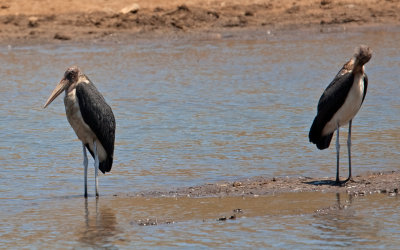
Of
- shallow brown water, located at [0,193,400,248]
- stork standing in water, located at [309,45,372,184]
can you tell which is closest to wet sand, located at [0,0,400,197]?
stork standing in water, located at [309,45,372,184]

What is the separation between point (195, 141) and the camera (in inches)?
379

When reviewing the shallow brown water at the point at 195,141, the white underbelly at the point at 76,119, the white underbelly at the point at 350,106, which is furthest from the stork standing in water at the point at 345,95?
the white underbelly at the point at 76,119

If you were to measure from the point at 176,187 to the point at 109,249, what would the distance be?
1.77m

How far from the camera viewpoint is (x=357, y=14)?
18.2 m

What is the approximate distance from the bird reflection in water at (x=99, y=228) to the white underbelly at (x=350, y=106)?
2.07m

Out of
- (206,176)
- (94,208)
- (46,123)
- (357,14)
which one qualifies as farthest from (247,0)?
(94,208)

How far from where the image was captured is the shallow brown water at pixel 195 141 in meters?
6.33

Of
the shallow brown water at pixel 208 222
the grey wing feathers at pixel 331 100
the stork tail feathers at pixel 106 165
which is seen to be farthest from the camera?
the stork tail feathers at pixel 106 165

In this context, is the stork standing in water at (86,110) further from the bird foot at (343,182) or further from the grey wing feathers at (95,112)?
the bird foot at (343,182)

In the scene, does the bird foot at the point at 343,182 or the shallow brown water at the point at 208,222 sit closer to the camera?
the shallow brown water at the point at 208,222

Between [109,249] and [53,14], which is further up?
[53,14]

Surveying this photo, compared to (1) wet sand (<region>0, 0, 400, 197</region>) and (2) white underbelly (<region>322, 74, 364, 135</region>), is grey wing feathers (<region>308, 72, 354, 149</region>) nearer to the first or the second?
(2) white underbelly (<region>322, 74, 364, 135</region>)

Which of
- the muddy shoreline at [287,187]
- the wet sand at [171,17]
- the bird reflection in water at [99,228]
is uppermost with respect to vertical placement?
the wet sand at [171,17]

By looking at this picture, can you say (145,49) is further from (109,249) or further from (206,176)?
(109,249)
